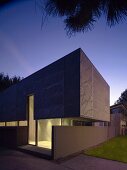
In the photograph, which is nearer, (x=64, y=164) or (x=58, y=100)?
(x=64, y=164)

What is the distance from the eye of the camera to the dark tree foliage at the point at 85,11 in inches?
138

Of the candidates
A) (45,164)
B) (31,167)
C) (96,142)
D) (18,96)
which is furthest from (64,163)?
(18,96)

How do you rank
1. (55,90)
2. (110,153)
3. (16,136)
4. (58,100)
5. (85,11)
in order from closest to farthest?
(85,11), (58,100), (110,153), (55,90), (16,136)

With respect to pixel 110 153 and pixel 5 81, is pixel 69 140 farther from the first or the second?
pixel 5 81

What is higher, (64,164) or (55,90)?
(55,90)

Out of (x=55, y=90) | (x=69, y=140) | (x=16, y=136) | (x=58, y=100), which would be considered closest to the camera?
(x=69, y=140)

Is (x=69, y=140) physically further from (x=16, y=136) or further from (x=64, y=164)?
(x=16, y=136)

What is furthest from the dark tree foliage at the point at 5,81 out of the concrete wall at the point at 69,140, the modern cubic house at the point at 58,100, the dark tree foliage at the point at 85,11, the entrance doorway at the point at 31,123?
the dark tree foliage at the point at 85,11

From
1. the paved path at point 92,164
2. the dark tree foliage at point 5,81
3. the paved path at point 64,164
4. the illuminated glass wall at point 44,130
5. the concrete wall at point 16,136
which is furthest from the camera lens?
the dark tree foliage at point 5,81

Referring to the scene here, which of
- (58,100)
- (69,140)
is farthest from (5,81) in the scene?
(69,140)

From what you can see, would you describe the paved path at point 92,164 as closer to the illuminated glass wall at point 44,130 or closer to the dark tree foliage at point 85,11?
the illuminated glass wall at point 44,130

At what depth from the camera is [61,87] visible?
16.3m

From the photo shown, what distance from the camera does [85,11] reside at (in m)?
3.77

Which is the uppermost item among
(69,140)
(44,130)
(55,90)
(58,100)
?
(55,90)
